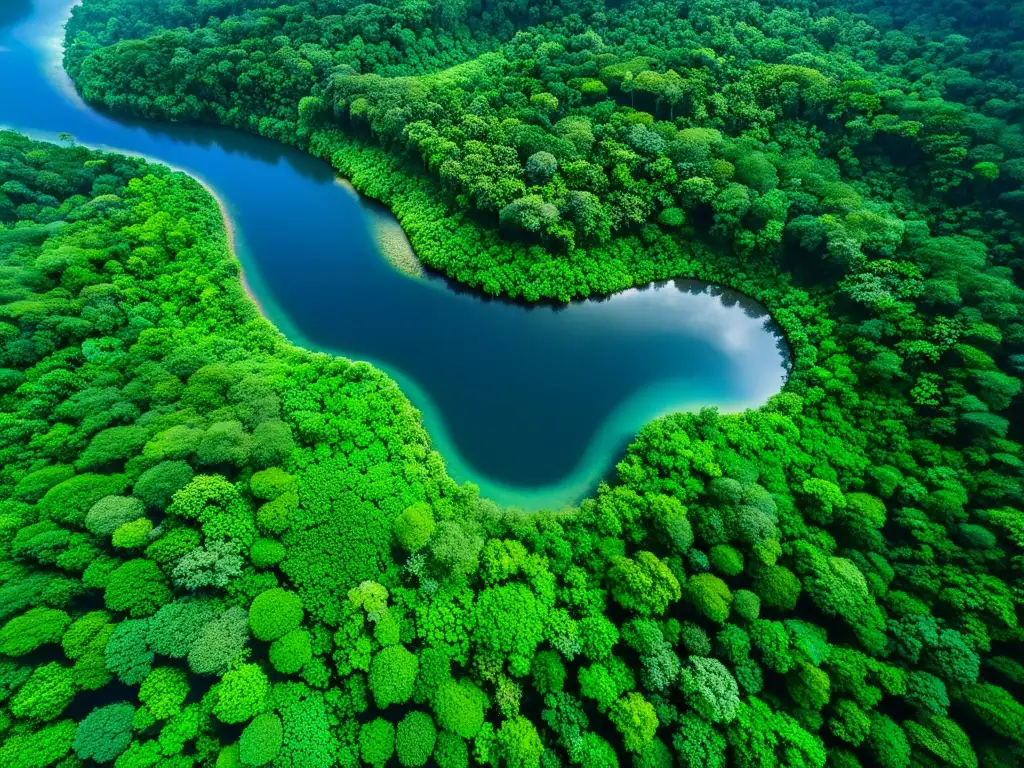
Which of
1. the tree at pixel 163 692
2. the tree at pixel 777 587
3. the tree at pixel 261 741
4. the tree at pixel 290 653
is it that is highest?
the tree at pixel 777 587

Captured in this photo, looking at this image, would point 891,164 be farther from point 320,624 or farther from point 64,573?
point 64,573

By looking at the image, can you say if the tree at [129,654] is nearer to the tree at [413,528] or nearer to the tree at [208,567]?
the tree at [208,567]

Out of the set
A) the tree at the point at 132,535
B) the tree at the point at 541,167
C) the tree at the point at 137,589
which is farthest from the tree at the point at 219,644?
the tree at the point at 541,167

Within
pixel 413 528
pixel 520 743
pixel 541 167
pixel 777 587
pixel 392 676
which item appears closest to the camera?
pixel 520 743

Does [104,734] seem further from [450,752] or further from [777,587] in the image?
[777,587]

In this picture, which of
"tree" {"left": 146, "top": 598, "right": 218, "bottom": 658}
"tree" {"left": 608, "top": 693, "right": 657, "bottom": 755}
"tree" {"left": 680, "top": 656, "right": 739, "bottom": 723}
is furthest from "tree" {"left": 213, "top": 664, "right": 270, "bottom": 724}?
"tree" {"left": 680, "top": 656, "right": 739, "bottom": 723}

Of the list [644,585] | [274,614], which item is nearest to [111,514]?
[274,614]

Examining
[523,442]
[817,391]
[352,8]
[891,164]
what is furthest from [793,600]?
[352,8]
